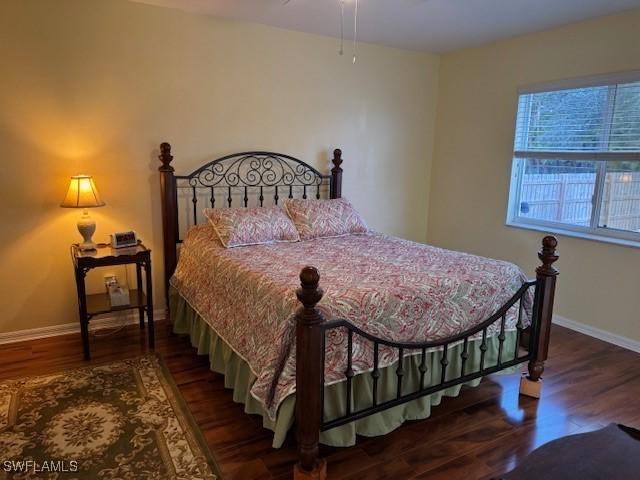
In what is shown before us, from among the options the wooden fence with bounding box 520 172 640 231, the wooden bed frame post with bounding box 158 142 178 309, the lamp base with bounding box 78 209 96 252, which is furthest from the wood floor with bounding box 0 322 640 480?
the wooden fence with bounding box 520 172 640 231

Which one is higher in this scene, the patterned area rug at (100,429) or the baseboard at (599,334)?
the baseboard at (599,334)

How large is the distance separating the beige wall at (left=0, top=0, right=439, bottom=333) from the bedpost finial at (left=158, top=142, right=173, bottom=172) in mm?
119

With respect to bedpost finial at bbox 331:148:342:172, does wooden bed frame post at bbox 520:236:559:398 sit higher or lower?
lower

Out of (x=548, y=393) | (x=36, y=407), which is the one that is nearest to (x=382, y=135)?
(x=548, y=393)

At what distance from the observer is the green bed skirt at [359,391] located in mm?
1985

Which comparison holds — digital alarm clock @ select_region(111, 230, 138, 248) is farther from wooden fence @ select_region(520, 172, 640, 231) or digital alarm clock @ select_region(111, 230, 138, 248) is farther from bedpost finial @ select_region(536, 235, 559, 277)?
wooden fence @ select_region(520, 172, 640, 231)

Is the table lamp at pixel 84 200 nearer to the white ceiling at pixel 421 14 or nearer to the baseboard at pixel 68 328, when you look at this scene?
the baseboard at pixel 68 328

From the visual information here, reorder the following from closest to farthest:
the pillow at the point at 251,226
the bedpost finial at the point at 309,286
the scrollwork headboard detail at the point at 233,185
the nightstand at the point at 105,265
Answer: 1. the bedpost finial at the point at 309,286
2. the nightstand at the point at 105,265
3. the pillow at the point at 251,226
4. the scrollwork headboard detail at the point at 233,185

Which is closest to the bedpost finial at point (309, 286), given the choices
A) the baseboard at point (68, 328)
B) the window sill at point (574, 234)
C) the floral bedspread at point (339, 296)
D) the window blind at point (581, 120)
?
the floral bedspread at point (339, 296)

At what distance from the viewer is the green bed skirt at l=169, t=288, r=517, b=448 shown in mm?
1985

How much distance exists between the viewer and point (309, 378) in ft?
5.79

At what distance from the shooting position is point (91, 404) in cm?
237

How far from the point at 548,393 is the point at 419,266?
1.04m

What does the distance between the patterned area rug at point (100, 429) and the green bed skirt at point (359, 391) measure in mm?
285
